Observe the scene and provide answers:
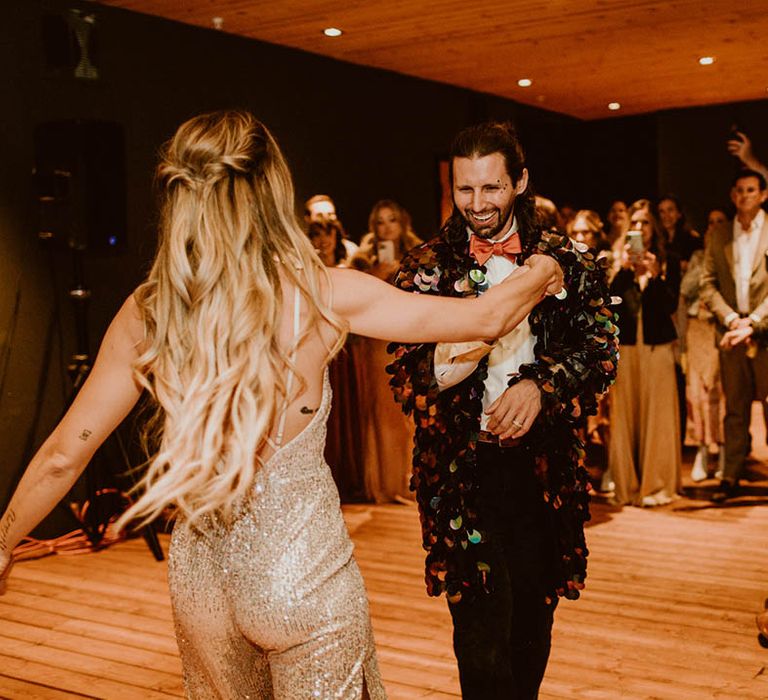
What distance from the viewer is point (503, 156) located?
7.82 feet

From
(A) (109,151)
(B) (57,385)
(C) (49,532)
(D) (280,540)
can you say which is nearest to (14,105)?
(A) (109,151)

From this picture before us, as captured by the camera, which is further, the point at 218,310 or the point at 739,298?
the point at 739,298

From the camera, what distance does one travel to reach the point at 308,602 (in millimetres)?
1611

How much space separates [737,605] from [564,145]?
8475 millimetres

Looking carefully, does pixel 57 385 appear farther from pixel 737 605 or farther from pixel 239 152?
pixel 239 152

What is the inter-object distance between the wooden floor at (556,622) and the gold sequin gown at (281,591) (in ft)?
5.62

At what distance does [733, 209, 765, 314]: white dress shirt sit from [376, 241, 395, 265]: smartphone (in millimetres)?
1924

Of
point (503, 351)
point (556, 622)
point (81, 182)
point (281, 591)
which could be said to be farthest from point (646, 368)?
point (281, 591)

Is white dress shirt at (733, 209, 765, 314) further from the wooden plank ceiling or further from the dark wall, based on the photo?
the dark wall

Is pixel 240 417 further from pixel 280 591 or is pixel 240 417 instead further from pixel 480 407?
pixel 480 407

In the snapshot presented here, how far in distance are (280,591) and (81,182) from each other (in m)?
3.98

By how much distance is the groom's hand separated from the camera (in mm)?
2271

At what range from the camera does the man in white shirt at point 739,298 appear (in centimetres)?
561

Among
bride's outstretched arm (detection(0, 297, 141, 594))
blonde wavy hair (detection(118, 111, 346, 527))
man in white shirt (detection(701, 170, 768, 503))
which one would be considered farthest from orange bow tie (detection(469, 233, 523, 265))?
man in white shirt (detection(701, 170, 768, 503))
